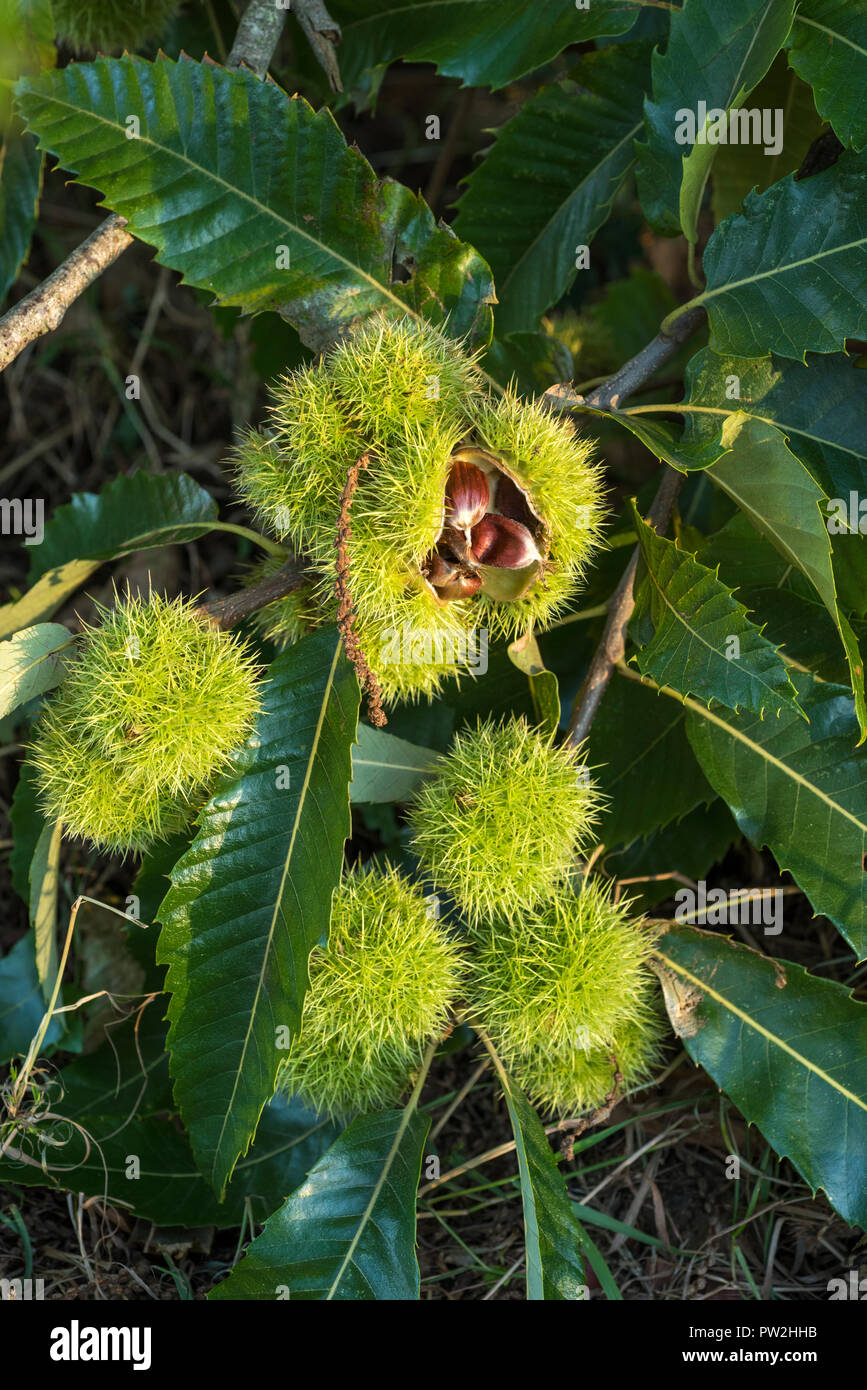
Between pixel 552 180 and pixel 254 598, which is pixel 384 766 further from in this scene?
pixel 552 180

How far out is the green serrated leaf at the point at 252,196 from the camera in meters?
1.19

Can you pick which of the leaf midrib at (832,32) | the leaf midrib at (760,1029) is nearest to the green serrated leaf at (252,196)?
the leaf midrib at (832,32)

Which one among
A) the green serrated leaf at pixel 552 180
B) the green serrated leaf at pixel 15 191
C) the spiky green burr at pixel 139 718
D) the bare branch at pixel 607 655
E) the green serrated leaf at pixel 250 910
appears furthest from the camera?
the green serrated leaf at pixel 15 191

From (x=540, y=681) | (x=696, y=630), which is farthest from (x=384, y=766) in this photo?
(x=696, y=630)

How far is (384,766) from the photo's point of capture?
135 cm

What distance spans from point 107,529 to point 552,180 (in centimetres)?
84

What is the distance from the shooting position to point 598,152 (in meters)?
1.55

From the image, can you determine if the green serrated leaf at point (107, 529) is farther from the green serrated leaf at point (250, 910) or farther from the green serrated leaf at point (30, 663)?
the green serrated leaf at point (250, 910)

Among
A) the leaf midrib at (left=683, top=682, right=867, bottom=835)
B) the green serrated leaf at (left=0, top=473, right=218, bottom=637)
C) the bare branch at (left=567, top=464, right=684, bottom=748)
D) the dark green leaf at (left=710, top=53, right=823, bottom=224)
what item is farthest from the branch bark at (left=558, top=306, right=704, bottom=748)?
the green serrated leaf at (left=0, top=473, right=218, bottom=637)

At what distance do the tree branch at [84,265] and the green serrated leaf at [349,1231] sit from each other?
1.01 meters

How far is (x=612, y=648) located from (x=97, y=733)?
67 cm

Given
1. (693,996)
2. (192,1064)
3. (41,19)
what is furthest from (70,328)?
(693,996)

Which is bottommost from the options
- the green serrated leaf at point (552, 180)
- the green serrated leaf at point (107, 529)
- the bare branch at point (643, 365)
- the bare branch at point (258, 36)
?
the green serrated leaf at point (107, 529)

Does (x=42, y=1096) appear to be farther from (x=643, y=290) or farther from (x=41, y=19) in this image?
(x=643, y=290)
